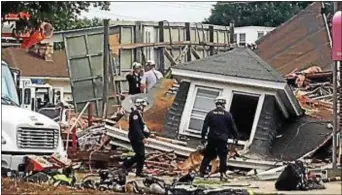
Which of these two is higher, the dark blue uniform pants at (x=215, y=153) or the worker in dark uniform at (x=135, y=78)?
the worker in dark uniform at (x=135, y=78)

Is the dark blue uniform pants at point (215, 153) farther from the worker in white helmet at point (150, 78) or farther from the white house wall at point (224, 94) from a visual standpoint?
the worker in white helmet at point (150, 78)

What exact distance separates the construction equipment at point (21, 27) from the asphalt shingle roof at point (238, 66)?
5079 mm

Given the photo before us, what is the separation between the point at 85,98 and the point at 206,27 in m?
3.49

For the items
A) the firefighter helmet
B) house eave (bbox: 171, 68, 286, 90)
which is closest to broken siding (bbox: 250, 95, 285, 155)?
house eave (bbox: 171, 68, 286, 90)

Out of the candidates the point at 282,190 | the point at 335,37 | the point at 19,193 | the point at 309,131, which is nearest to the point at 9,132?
the point at 19,193

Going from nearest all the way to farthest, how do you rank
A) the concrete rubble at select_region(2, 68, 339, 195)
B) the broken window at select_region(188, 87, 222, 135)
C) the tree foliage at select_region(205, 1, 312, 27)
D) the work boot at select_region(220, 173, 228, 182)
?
the concrete rubble at select_region(2, 68, 339, 195) → the work boot at select_region(220, 173, 228, 182) → the broken window at select_region(188, 87, 222, 135) → the tree foliage at select_region(205, 1, 312, 27)

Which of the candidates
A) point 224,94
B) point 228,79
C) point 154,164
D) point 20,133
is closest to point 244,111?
point 224,94

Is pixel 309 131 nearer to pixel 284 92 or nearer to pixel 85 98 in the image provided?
pixel 284 92

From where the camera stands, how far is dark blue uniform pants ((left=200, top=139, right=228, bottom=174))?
54.2 ft

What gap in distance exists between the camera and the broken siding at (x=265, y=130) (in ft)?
60.5

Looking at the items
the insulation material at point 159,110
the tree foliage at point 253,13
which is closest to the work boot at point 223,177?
the insulation material at point 159,110

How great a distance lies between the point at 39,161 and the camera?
1496cm

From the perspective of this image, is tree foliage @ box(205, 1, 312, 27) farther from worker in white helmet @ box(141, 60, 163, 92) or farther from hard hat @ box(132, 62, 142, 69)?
hard hat @ box(132, 62, 142, 69)

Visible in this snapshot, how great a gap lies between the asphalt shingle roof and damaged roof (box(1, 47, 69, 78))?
11.2ft
